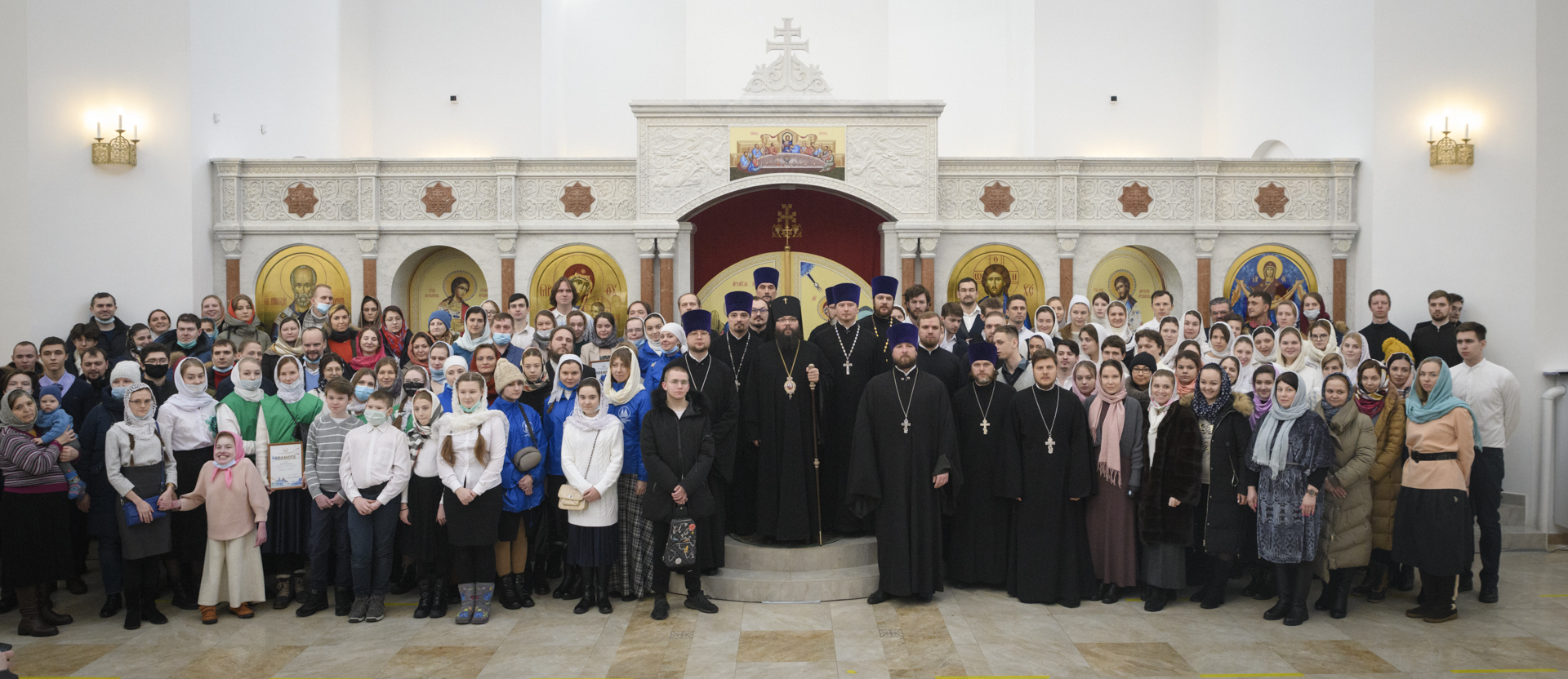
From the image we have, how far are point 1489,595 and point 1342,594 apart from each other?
3.76 feet

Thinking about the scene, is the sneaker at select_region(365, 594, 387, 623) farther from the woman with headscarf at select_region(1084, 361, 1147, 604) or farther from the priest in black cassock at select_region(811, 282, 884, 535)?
the woman with headscarf at select_region(1084, 361, 1147, 604)

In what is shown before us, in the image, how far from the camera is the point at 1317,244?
10.4 meters

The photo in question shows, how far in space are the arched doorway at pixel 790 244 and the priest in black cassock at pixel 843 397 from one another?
4.71 metres

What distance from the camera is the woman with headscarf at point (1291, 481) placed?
5371mm

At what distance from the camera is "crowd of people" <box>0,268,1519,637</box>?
18.1ft

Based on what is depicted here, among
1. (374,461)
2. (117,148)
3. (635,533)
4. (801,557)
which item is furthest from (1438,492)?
(117,148)

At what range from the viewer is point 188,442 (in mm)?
5672

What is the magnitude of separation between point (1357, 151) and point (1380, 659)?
22.6 feet

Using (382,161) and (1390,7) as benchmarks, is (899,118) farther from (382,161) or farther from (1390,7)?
(382,161)

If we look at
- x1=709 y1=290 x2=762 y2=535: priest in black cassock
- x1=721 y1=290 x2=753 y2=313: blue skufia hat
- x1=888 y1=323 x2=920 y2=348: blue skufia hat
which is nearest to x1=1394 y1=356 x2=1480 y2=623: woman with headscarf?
x1=888 y1=323 x2=920 y2=348: blue skufia hat

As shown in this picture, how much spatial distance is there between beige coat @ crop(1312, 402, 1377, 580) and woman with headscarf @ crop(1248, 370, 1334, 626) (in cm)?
13

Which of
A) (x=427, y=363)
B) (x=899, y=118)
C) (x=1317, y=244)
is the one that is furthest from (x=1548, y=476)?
(x=427, y=363)

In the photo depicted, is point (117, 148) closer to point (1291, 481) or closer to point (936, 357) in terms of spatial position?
point (936, 357)

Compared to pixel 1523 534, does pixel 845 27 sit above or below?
above
